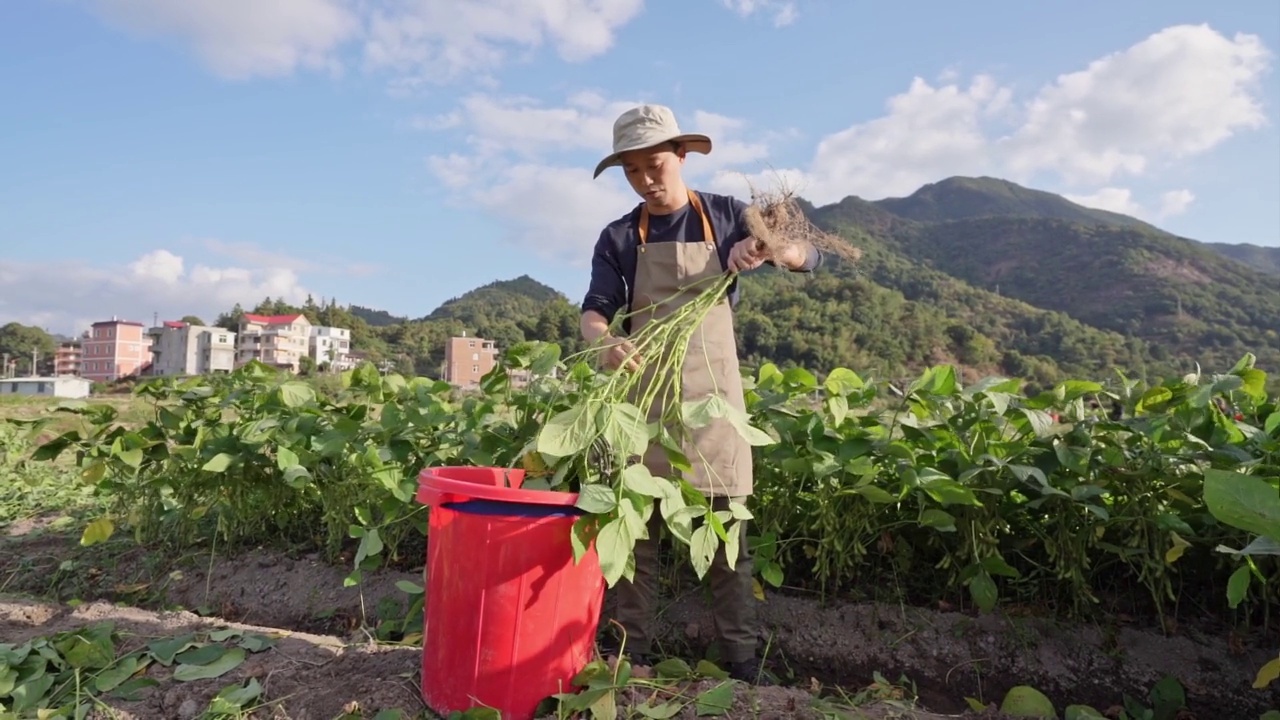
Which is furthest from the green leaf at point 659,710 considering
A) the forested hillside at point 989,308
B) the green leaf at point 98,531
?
the forested hillside at point 989,308

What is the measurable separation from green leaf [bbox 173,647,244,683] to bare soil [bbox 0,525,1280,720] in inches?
0.7

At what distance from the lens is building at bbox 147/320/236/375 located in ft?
198

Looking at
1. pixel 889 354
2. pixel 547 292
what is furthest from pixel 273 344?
pixel 889 354

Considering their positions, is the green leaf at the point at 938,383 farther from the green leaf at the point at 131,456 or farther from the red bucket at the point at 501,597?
the green leaf at the point at 131,456

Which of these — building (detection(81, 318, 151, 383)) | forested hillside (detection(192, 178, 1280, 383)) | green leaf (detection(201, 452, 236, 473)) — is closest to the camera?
green leaf (detection(201, 452, 236, 473))

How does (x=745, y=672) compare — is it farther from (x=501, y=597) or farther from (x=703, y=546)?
(x=501, y=597)

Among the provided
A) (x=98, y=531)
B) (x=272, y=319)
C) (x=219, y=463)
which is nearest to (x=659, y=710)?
(x=219, y=463)

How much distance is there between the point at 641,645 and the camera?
1.82 metres

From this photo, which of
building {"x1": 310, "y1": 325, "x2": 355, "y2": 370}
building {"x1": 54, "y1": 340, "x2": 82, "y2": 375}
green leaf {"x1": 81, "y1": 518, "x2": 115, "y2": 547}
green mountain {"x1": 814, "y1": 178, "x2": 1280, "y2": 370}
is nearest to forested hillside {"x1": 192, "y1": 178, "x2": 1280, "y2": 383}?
green mountain {"x1": 814, "y1": 178, "x2": 1280, "y2": 370}

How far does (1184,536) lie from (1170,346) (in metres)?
45.2

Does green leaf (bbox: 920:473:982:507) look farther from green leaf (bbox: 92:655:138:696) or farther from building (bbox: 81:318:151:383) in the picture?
building (bbox: 81:318:151:383)

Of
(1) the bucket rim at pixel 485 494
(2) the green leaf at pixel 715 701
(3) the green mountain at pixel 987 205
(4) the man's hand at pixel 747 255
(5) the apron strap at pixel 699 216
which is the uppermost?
(3) the green mountain at pixel 987 205

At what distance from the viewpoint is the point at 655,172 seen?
1.84 meters

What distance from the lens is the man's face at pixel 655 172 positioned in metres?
1.81
